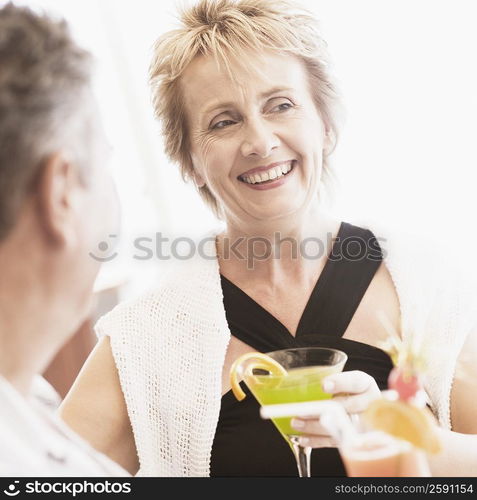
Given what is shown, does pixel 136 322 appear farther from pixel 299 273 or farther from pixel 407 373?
pixel 407 373

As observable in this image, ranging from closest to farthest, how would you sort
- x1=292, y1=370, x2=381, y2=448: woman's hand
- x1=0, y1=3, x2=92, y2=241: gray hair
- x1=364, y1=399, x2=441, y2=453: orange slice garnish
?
x1=0, y1=3, x2=92, y2=241: gray hair → x1=364, y1=399, x2=441, y2=453: orange slice garnish → x1=292, y1=370, x2=381, y2=448: woman's hand

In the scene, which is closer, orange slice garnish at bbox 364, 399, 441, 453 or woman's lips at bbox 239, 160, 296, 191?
orange slice garnish at bbox 364, 399, 441, 453

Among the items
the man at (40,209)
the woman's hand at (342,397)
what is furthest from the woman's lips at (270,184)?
the man at (40,209)

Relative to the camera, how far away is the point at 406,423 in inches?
36.0

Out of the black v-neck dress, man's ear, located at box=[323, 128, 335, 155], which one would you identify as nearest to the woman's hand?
the black v-neck dress

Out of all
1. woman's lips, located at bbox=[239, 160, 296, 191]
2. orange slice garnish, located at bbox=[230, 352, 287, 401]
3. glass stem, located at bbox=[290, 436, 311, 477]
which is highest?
woman's lips, located at bbox=[239, 160, 296, 191]

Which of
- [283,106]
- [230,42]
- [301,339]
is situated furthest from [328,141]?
[301,339]

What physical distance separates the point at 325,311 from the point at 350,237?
18cm

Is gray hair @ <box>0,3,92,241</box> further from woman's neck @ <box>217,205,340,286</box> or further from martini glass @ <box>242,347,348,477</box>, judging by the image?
woman's neck @ <box>217,205,340,286</box>

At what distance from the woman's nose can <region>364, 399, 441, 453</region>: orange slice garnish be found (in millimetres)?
705

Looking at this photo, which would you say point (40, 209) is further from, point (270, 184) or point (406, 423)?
point (270, 184)

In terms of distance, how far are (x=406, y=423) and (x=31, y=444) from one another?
17.9 inches

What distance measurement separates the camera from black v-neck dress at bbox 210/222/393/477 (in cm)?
144

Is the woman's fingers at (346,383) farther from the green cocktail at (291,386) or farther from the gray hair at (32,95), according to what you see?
the gray hair at (32,95)
